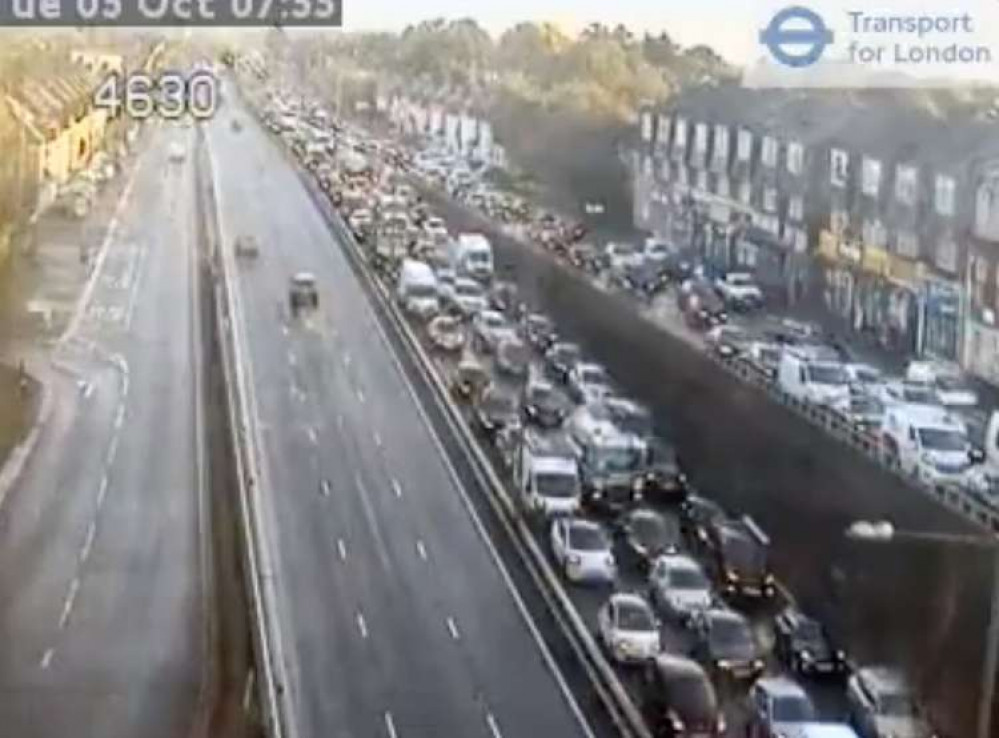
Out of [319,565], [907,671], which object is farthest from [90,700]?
[907,671]

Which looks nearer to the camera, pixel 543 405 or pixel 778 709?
pixel 778 709

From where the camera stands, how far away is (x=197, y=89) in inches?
103

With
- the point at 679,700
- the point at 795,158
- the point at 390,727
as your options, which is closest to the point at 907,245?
the point at 795,158

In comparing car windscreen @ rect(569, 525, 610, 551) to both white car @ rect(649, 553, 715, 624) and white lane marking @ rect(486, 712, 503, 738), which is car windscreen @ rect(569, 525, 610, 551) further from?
white lane marking @ rect(486, 712, 503, 738)

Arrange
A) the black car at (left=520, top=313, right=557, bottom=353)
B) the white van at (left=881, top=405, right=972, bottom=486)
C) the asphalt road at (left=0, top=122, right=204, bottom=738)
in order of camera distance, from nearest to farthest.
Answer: the asphalt road at (left=0, top=122, right=204, bottom=738)
the white van at (left=881, top=405, right=972, bottom=486)
the black car at (left=520, top=313, right=557, bottom=353)

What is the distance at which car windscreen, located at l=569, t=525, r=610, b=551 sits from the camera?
106 inches

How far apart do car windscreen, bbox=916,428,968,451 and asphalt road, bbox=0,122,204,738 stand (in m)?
0.99

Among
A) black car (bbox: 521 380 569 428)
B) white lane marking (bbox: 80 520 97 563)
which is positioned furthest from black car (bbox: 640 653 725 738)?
white lane marking (bbox: 80 520 97 563)

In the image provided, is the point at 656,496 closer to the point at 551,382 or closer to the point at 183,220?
the point at 551,382

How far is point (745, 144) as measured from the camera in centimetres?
274

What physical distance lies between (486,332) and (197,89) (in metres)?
0.53

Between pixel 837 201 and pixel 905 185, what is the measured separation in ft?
0.31

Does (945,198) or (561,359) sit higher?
(945,198)

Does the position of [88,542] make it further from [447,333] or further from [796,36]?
[796,36]
